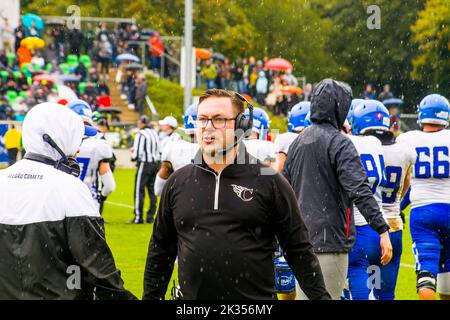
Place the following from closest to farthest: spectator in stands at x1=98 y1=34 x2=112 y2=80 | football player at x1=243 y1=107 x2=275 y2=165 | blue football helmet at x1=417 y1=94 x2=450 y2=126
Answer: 1. blue football helmet at x1=417 y1=94 x2=450 y2=126
2. football player at x1=243 y1=107 x2=275 y2=165
3. spectator in stands at x1=98 y1=34 x2=112 y2=80

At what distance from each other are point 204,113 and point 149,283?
87 cm

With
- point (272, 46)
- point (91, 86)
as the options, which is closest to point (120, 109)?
point (91, 86)

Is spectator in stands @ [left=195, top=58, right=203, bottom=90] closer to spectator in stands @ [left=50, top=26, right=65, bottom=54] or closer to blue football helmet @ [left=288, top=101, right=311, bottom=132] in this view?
spectator in stands @ [left=50, top=26, right=65, bottom=54]

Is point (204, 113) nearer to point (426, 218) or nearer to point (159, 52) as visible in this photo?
point (426, 218)

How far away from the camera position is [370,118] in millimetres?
7504

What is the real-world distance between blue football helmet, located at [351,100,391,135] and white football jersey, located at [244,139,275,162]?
1.13m

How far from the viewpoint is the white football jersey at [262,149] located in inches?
335

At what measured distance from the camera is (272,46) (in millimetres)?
54250

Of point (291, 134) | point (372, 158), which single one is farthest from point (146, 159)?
point (372, 158)

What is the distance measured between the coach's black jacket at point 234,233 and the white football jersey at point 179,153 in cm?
448

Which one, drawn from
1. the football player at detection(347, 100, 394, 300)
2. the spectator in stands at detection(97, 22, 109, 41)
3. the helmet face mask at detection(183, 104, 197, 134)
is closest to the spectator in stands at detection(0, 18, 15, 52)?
the spectator in stands at detection(97, 22, 109, 41)

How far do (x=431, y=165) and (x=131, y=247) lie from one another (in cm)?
689

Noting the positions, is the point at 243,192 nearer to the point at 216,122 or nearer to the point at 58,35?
the point at 216,122

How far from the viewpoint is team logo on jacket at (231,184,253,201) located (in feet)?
14.3
